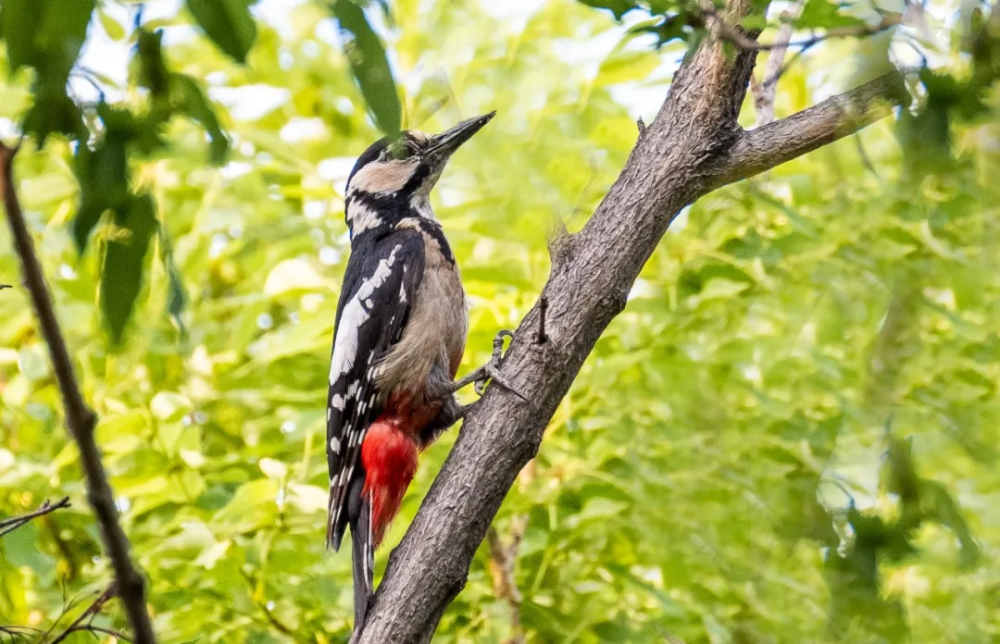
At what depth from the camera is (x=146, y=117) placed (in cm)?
120

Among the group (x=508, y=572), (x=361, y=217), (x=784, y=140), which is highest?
(x=361, y=217)

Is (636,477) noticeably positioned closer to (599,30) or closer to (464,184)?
(464,184)

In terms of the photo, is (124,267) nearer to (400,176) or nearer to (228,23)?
(228,23)

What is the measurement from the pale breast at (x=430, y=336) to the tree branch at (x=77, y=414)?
8.05 feet

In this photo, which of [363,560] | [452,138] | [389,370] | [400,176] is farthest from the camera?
[400,176]

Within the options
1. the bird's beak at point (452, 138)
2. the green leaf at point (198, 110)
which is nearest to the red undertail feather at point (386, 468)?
the bird's beak at point (452, 138)

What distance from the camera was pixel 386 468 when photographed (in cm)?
338

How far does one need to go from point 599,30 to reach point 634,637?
7.49ft

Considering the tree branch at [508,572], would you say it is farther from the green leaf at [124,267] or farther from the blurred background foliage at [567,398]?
the green leaf at [124,267]

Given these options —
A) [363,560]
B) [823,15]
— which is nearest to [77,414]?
[823,15]

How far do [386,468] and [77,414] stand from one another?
2425mm

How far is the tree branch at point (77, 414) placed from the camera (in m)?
0.93

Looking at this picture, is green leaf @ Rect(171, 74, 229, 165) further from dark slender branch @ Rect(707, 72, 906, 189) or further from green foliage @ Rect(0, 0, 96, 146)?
dark slender branch @ Rect(707, 72, 906, 189)

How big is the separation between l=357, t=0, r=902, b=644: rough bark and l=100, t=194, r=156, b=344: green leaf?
4.85 feet
